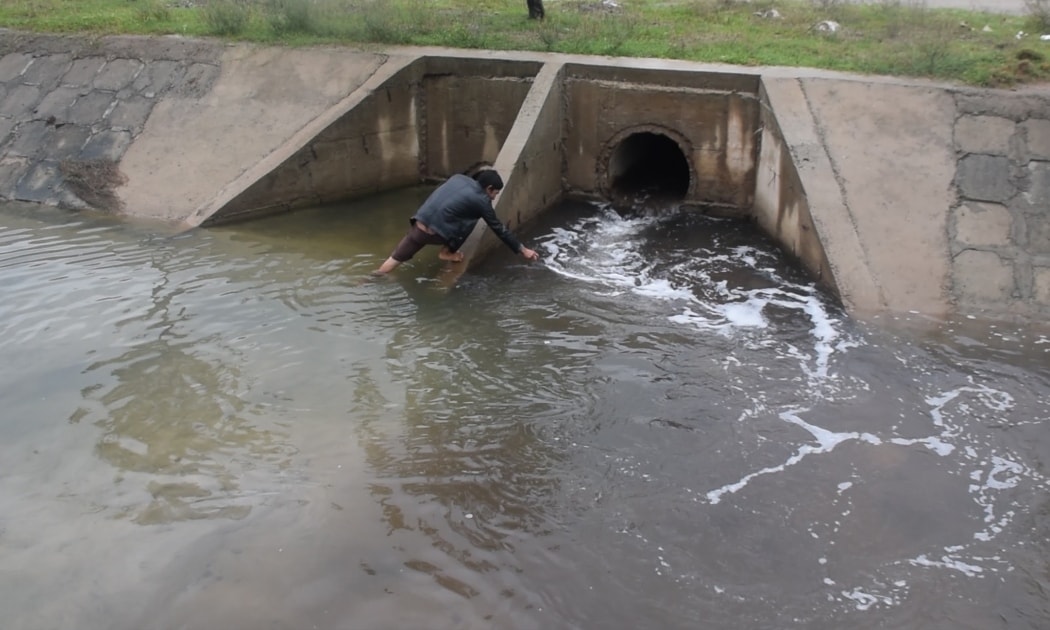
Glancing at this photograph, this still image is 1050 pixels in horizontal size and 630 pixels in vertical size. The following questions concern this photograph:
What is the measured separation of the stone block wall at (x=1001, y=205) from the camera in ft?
25.4

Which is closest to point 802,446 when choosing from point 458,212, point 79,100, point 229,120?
point 458,212

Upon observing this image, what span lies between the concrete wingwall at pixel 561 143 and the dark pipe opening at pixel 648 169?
49 millimetres

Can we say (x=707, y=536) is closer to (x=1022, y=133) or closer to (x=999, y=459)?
(x=999, y=459)

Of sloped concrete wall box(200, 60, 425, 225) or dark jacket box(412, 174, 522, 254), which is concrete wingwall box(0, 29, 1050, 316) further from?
dark jacket box(412, 174, 522, 254)

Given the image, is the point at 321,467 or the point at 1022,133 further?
the point at 1022,133

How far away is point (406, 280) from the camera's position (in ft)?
28.0

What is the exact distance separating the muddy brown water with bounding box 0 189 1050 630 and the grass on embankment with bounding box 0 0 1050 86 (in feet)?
11.5

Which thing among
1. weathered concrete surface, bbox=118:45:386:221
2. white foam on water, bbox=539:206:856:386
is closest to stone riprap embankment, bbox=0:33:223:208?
weathered concrete surface, bbox=118:45:386:221

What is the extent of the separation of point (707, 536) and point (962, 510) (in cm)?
156

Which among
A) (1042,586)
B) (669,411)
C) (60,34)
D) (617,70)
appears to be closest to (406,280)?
(669,411)

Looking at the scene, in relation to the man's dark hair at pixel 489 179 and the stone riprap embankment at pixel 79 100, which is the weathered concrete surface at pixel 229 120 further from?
the man's dark hair at pixel 489 179

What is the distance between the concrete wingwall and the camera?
26.8ft

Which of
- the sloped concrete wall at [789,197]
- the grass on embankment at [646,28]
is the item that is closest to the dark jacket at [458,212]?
the sloped concrete wall at [789,197]

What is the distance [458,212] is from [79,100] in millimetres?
6259
